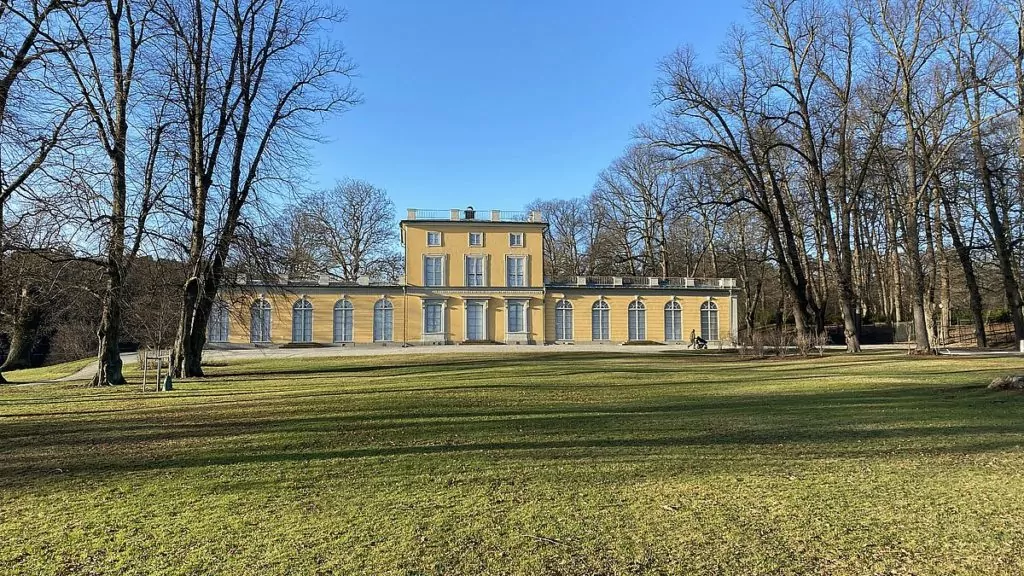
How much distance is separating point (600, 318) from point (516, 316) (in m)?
5.47

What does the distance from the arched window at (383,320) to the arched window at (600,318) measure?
1284 cm

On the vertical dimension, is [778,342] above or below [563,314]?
below

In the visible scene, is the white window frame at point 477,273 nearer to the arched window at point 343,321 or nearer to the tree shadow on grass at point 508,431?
the arched window at point 343,321

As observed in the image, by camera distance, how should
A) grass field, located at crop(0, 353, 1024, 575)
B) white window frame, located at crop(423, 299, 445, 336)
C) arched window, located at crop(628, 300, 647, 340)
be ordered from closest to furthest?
grass field, located at crop(0, 353, 1024, 575), white window frame, located at crop(423, 299, 445, 336), arched window, located at crop(628, 300, 647, 340)

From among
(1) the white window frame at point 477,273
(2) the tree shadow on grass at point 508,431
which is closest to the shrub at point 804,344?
(2) the tree shadow on grass at point 508,431

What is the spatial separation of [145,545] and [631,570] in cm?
261

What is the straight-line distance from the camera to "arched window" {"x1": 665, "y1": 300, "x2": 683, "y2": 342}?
4172cm

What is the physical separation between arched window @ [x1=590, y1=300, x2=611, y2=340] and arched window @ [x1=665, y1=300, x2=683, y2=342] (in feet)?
13.0

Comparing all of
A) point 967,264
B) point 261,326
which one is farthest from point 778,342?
point 261,326

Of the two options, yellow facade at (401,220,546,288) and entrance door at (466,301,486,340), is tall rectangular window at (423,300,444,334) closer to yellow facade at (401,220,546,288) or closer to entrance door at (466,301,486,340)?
yellow facade at (401,220,546,288)

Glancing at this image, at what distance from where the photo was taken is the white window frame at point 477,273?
1613 inches

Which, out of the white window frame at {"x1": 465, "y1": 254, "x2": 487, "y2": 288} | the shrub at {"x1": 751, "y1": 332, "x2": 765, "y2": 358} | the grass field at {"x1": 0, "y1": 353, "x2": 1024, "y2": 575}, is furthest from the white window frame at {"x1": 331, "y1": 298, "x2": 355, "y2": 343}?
the grass field at {"x1": 0, "y1": 353, "x2": 1024, "y2": 575}

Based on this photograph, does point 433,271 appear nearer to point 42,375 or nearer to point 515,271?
point 515,271

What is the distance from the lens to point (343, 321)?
128 ft
